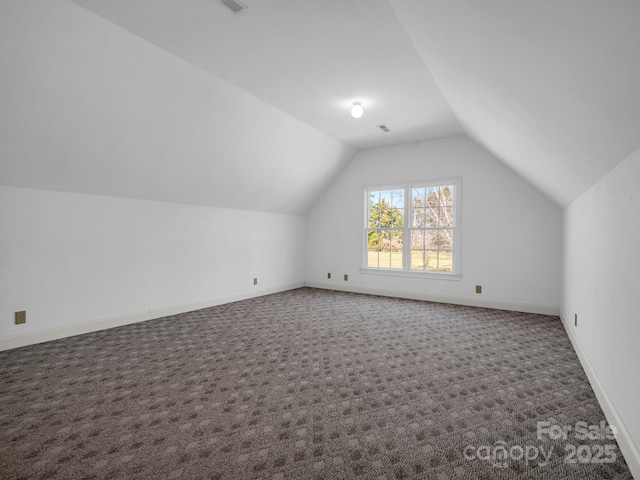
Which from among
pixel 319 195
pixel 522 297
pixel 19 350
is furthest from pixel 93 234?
pixel 522 297

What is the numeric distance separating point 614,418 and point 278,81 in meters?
3.77

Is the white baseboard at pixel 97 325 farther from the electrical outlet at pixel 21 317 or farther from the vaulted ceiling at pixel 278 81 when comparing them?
the vaulted ceiling at pixel 278 81

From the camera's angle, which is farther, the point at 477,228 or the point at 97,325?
the point at 477,228

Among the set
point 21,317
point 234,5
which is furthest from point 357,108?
point 21,317

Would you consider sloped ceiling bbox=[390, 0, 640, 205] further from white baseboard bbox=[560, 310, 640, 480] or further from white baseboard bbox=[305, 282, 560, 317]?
white baseboard bbox=[305, 282, 560, 317]

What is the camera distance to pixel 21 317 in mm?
3270

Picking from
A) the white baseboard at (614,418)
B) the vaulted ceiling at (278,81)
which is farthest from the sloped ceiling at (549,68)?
the white baseboard at (614,418)

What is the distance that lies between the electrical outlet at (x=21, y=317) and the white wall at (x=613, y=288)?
15.3 ft

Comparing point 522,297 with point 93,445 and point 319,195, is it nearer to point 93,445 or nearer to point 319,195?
point 319,195

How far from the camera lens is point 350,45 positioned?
9.45 ft

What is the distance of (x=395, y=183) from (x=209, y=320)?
385cm

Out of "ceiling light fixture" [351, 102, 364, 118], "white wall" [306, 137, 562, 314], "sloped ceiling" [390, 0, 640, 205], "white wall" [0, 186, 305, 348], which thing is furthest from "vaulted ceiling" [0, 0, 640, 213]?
"white wall" [306, 137, 562, 314]

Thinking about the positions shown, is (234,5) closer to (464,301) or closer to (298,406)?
(298,406)

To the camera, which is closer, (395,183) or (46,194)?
(46,194)
